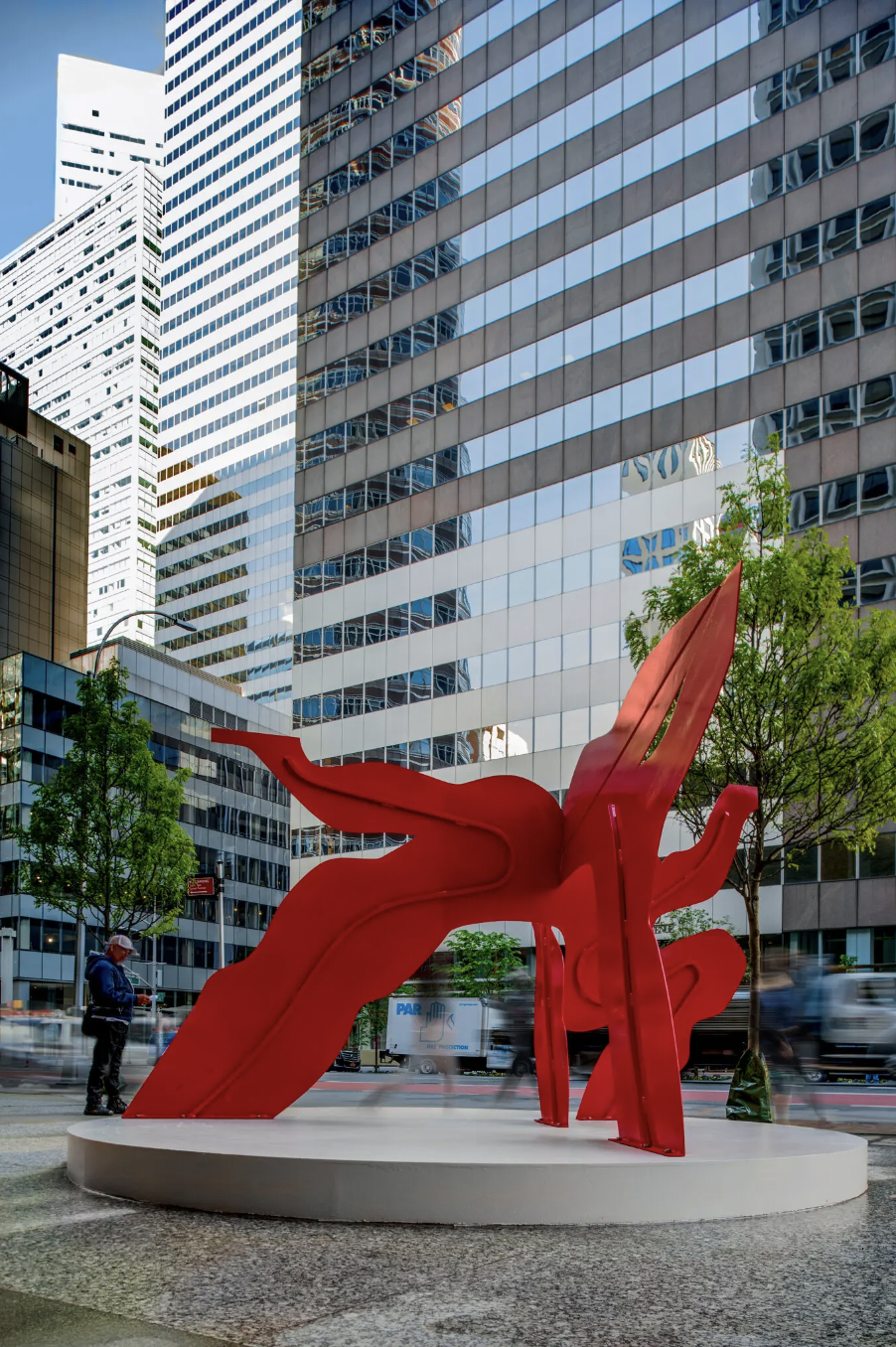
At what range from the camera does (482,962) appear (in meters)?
41.6

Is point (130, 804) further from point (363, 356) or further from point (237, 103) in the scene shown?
point (237, 103)

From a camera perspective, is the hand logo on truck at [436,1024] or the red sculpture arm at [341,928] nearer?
the red sculpture arm at [341,928]

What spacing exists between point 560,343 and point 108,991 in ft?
115

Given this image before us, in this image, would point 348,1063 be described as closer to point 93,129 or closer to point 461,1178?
point 461,1178

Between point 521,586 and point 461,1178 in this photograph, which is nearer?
point 461,1178

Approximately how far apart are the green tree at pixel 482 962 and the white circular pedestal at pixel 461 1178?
3354cm

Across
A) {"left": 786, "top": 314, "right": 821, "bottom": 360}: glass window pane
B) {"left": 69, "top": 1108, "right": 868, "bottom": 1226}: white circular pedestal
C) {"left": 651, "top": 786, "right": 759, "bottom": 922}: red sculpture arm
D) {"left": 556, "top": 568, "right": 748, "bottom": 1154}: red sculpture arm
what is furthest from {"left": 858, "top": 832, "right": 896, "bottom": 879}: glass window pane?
{"left": 69, "top": 1108, "right": 868, "bottom": 1226}: white circular pedestal

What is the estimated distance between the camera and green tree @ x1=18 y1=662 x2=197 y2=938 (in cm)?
3238

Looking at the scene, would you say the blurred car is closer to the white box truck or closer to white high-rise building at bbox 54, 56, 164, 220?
the white box truck

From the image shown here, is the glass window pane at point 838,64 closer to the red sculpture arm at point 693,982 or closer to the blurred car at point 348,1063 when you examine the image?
the blurred car at point 348,1063

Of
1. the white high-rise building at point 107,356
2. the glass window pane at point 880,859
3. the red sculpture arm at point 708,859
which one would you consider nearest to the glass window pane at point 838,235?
the glass window pane at point 880,859

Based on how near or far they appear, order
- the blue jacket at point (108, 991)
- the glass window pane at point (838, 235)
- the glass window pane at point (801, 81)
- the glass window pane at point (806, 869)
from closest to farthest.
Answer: the blue jacket at point (108, 991)
the glass window pane at point (806, 869)
the glass window pane at point (838, 235)
the glass window pane at point (801, 81)

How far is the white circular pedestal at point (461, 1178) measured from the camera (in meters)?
6.68

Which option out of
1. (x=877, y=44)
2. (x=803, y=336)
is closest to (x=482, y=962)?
(x=803, y=336)
